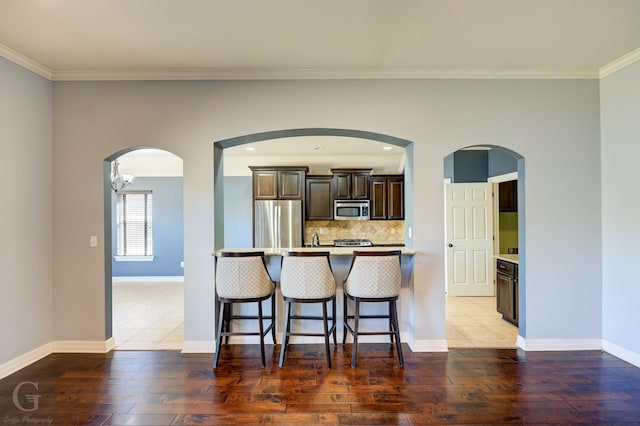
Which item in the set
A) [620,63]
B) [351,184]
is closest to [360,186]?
[351,184]

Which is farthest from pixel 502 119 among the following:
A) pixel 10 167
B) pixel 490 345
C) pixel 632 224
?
pixel 10 167

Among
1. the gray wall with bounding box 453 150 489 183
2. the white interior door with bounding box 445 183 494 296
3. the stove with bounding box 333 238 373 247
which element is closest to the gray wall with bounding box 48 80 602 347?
the white interior door with bounding box 445 183 494 296

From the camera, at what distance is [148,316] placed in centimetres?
456

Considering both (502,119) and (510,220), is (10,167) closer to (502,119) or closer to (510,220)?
(502,119)

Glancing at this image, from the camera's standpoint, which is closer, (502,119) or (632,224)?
(632,224)

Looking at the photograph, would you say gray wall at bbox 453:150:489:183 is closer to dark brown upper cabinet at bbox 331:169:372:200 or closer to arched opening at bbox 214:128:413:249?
dark brown upper cabinet at bbox 331:169:372:200

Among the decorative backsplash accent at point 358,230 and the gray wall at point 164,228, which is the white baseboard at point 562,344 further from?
the gray wall at point 164,228

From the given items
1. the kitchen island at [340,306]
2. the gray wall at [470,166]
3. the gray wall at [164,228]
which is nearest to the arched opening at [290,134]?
the kitchen island at [340,306]

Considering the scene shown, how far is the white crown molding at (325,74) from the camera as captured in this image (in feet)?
10.5

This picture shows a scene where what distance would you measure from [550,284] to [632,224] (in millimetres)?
857

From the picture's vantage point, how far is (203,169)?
129 inches

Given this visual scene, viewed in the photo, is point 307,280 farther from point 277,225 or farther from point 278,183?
point 278,183

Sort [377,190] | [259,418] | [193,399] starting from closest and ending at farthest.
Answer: [259,418] → [193,399] → [377,190]

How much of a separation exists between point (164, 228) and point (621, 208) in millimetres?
7502
